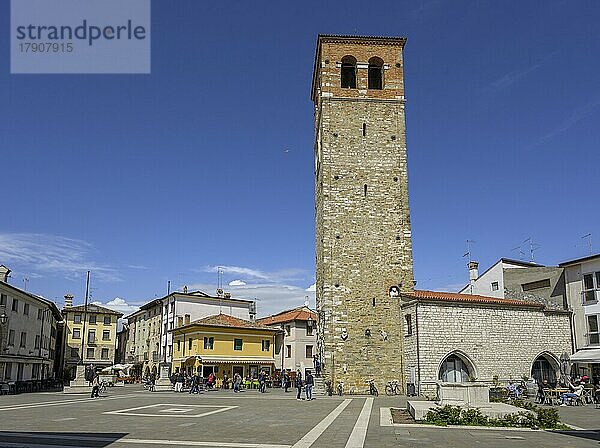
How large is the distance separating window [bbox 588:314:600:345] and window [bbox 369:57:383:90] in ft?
63.3

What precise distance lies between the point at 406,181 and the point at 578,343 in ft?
45.7

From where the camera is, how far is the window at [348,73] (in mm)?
37781

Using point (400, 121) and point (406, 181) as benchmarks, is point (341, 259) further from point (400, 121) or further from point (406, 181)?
point (400, 121)

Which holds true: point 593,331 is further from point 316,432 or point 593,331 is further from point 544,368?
point 316,432

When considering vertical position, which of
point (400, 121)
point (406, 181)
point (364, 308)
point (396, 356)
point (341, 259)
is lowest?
point (396, 356)

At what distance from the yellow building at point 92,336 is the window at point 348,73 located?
43.8 m

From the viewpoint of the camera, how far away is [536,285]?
1492 inches

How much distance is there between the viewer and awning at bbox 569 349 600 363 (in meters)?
29.8

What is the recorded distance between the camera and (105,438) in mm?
12836

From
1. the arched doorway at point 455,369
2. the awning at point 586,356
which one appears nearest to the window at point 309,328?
the arched doorway at point 455,369

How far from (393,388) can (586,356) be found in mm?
10668

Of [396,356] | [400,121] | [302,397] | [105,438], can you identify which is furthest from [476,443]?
[400,121]

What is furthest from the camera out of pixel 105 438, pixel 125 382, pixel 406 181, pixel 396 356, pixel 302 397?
pixel 125 382

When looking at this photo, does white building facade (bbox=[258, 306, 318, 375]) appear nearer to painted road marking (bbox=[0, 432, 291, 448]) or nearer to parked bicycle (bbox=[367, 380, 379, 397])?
parked bicycle (bbox=[367, 380, 379, 397])
